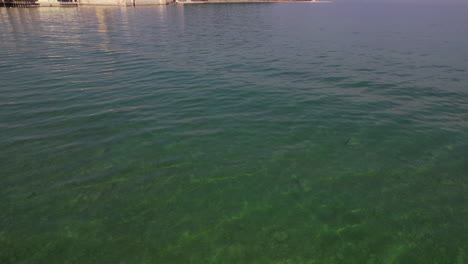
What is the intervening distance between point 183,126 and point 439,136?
9594 mm

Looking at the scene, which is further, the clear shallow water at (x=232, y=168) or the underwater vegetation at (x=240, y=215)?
the clear shallow water at (x=232, y=168)

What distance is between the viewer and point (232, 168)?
783 cm

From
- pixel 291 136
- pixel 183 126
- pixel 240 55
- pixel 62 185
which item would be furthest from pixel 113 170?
pixel 240 55

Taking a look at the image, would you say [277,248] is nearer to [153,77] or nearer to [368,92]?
[368,92]

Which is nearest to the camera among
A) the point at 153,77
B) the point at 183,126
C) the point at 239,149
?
the point at 239,149

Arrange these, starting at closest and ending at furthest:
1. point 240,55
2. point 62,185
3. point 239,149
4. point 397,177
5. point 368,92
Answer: point 62,185
point 397,177
point 239,149
point 368,92
point 240,55

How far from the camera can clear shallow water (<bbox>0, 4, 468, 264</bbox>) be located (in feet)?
17.7

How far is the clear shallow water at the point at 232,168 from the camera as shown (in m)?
5.39

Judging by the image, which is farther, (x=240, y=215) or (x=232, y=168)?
(x=232, y=168)

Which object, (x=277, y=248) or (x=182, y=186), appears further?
(x=182, y=186)

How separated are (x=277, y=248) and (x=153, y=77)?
1431cm

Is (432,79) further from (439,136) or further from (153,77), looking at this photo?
(153,77)

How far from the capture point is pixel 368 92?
47.9 feet

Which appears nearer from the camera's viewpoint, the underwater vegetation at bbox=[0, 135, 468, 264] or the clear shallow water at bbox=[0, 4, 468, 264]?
the underwater vegetation at bbox=[0, 135, 468, 264]
